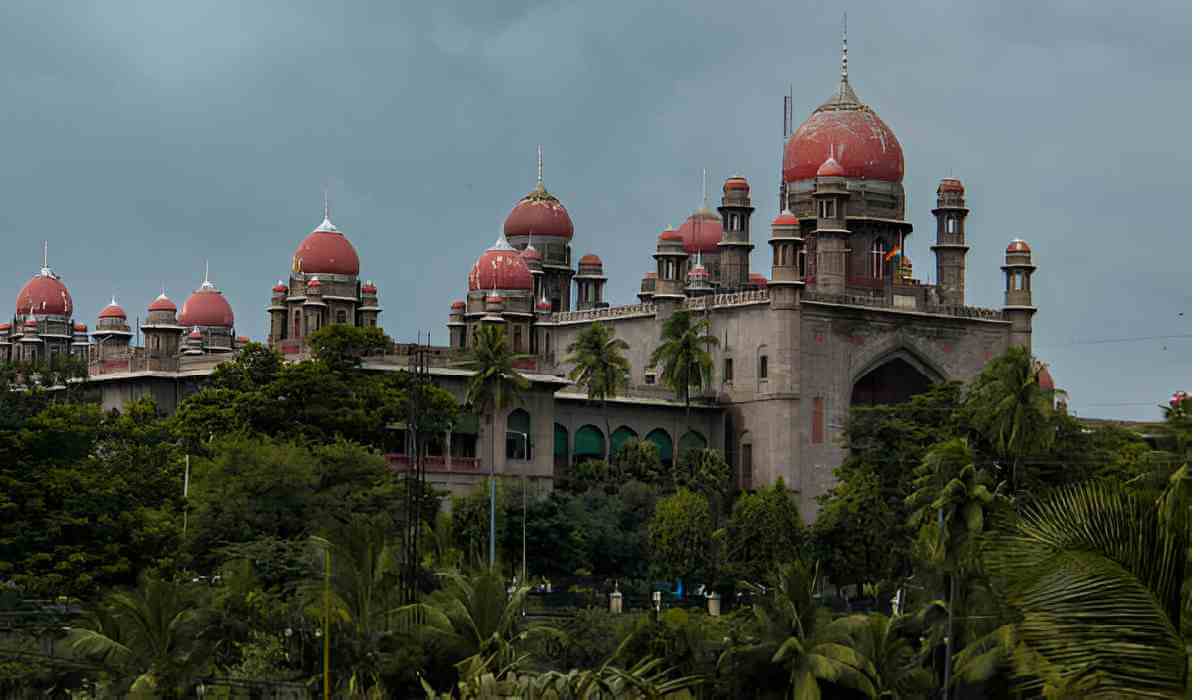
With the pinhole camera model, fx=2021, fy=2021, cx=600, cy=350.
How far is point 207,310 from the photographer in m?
87.5

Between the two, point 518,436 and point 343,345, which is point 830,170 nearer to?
point 518,436

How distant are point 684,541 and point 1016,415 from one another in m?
10.6

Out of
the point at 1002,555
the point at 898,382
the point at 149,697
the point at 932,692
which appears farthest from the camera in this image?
the point at 898,382

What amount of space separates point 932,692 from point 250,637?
11.7 m

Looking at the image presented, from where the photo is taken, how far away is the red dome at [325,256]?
7962cm

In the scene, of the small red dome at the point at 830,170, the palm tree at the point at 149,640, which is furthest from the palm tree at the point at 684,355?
the palm tree at the point at 149,640

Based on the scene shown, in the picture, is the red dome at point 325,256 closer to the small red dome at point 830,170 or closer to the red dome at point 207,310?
the red dome at point 207,310

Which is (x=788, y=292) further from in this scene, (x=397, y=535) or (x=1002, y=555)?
(x=1002, y=555)

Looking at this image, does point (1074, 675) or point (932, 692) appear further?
point (932, 692)

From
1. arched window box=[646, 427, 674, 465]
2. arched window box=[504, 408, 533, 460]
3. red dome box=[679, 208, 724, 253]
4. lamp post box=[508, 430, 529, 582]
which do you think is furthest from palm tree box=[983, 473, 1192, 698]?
red dome box=[679, 208, 724, 253]

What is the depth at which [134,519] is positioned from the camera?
41.1m

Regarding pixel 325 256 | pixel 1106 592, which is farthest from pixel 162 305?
pixel 1106 592

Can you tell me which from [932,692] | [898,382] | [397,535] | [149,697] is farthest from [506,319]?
[149,697]

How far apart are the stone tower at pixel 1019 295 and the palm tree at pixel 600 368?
16390 millimetres
